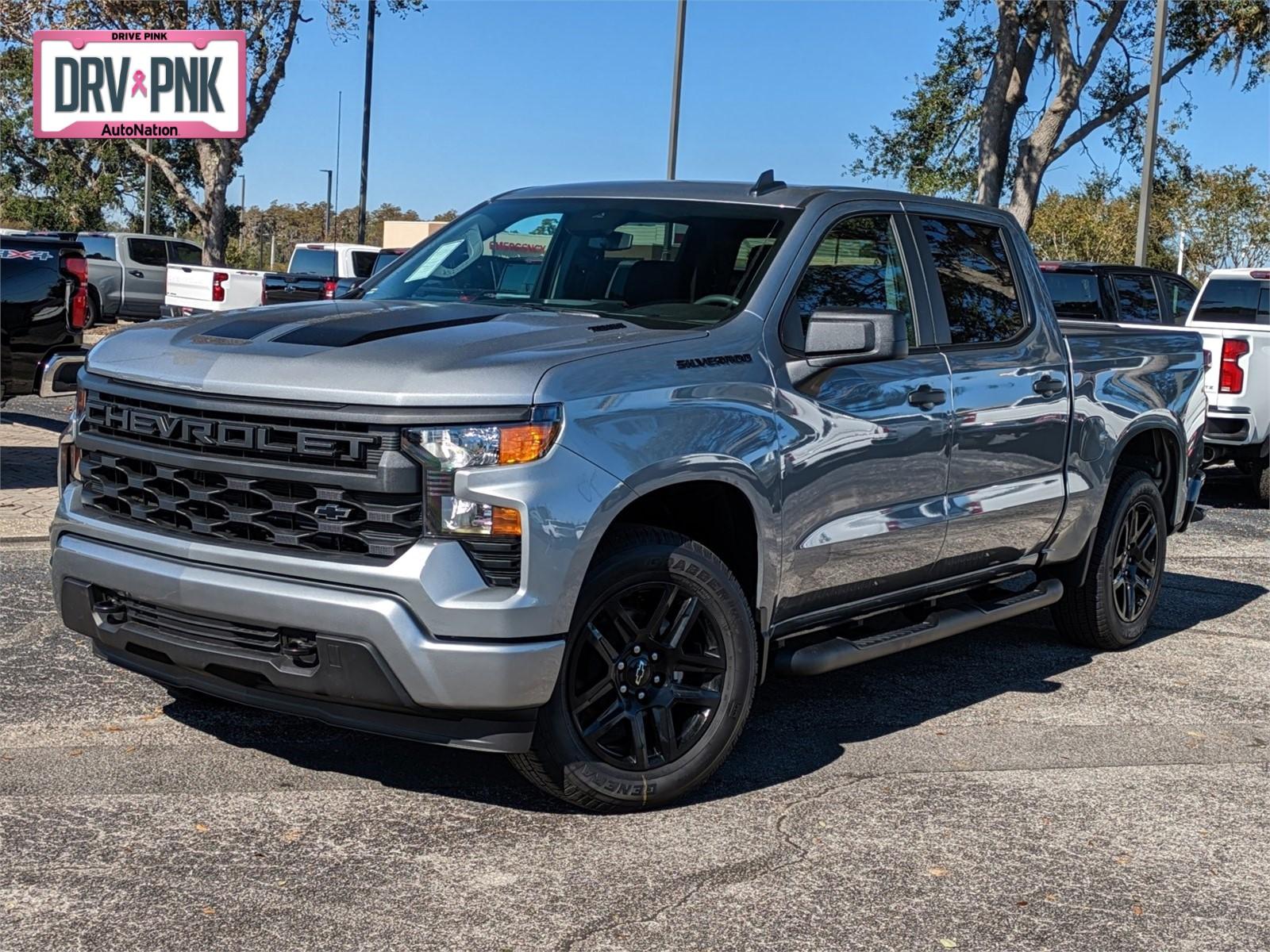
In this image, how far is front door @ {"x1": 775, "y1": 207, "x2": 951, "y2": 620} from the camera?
5.39 meters

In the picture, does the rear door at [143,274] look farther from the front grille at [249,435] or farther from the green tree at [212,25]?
the front grille at [249,435]

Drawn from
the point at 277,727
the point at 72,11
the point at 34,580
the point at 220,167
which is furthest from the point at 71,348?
→ the point at 72,11

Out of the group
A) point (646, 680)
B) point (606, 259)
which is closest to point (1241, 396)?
point (606, 259)

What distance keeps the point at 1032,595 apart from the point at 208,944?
4199 millimetres

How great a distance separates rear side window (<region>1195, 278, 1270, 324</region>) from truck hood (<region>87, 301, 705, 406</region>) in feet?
38.6

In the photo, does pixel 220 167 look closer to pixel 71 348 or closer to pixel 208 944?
pixel 71 348

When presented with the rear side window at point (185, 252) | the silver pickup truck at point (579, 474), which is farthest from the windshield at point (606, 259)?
the rear side window at point (185, 252)

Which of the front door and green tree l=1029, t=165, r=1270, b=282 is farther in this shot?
green tree l=1029, t=165, r=1270, b=282

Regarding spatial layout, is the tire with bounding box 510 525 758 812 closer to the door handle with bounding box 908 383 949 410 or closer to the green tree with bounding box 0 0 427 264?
the door handle with bounding box 908 383 949 410

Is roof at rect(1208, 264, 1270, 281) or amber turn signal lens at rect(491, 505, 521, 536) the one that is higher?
roof at rect(1208, 264, 1270, 281)

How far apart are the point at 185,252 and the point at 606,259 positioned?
29544 millimetres

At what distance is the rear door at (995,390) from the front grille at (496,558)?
89.2 inches

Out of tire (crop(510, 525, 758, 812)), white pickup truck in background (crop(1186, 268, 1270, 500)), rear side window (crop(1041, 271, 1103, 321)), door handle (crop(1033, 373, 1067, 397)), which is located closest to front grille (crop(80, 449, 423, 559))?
tire (crop(510, 525, 758, 812))

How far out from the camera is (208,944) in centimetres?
384
